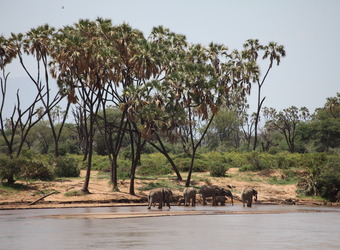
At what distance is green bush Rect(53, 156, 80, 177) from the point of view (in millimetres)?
46272

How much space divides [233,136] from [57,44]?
7873 centimetres

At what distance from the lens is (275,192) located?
4338 centimetres

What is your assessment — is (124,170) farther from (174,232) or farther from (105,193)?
(174,232)

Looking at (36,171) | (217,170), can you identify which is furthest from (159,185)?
(36,171)

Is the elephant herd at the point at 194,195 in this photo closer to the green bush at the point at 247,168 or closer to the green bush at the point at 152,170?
the green bush at the point at 152,170

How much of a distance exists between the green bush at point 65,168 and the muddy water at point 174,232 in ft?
62.4

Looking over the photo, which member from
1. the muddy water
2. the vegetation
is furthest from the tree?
the muddy water

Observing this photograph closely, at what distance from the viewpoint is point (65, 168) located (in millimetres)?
46562

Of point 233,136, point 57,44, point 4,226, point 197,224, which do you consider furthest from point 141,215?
point 233,136

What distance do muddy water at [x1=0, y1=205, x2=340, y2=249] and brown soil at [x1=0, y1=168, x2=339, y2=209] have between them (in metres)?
8.94

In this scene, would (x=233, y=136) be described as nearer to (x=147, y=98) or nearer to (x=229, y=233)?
(x=147, y=98)

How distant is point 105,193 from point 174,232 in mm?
19739

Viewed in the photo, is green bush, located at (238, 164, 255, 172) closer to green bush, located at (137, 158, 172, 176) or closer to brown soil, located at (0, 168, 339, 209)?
brown soil, located at (0, 168, 339, 209)

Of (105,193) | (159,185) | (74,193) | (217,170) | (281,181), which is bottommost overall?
(74,193)
